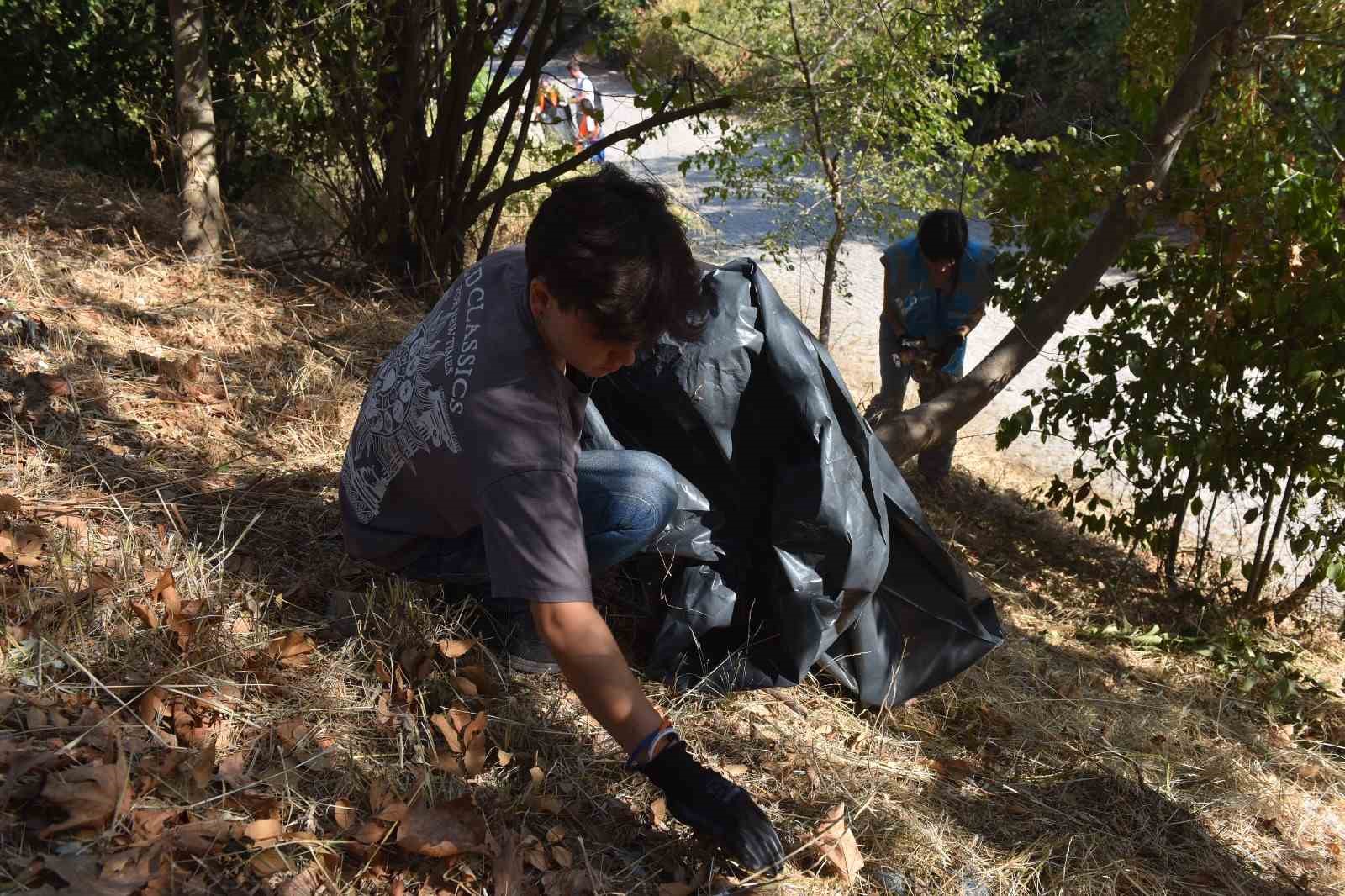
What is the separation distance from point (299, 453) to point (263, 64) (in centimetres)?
278

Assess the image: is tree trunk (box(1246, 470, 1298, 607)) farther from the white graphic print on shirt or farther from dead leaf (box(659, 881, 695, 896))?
the white graphic print on shirt

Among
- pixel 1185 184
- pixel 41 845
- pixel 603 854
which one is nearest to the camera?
pixel 41 845

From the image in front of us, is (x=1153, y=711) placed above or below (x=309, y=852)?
below

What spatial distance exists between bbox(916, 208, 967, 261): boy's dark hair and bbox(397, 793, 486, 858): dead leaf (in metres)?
3.39

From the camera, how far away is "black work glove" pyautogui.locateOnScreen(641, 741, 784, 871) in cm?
184

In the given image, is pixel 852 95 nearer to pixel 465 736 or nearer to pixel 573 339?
pixel 573 339

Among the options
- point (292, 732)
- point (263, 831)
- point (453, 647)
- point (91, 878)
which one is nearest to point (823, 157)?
point (453, 647)

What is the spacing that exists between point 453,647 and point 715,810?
0.71 meters

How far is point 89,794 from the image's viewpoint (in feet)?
5.52

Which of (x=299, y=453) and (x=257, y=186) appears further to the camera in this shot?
(x=257, y=186)

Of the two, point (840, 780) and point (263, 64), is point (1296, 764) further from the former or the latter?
point (263, 64)

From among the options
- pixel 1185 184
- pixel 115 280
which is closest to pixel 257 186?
pixel 115 280

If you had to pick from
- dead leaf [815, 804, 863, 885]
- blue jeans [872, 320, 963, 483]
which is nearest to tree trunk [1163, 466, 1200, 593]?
blue jeans [872, 320, 963, 483]

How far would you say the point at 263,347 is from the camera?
3.89m
